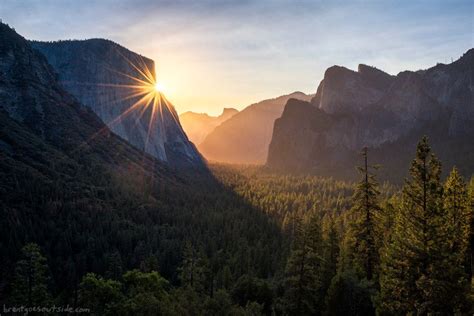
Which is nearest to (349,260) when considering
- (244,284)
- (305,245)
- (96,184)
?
(305,245)

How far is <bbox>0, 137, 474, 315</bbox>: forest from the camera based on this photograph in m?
24.8

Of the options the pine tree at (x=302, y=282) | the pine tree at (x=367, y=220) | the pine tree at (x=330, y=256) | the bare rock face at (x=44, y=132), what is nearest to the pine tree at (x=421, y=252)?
the pine tree at (x=302, y=282)

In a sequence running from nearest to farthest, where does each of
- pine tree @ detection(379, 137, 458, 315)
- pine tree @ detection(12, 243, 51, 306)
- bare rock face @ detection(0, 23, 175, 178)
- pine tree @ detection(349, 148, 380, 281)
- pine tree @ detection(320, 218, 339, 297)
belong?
pine tree @ detection(379, 137, 458, 315), pine tree @ detection(349, 148, 380, 281), pine tree @ detection(12, 243, 51, 306), pine tree @ detection(320, 218, 339, 297), bare rock face @ detection(0, 23, 175, 178)

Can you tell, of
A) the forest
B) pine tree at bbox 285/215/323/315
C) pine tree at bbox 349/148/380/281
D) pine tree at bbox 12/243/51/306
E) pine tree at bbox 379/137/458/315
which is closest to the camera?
pine tree at bbox 379/137/458/315

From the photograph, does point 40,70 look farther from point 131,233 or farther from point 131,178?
point 131,233

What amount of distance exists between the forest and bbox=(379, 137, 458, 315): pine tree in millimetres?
76

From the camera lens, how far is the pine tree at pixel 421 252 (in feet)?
76.3

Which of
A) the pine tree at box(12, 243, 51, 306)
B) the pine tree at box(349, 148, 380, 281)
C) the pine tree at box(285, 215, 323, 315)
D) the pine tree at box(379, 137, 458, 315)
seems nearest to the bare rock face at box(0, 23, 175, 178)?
the pine tree at box(12, 243, 51, 306)

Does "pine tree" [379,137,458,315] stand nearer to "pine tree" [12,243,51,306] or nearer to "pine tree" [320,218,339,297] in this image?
"pine tree" [320,218,339,297]

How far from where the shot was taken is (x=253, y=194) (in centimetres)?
18838

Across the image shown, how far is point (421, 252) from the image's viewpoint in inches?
943

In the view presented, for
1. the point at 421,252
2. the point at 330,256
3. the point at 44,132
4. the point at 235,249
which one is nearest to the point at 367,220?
the point at 421,252

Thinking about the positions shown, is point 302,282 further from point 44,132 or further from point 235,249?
point 44,132

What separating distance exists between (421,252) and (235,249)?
77.8 m
